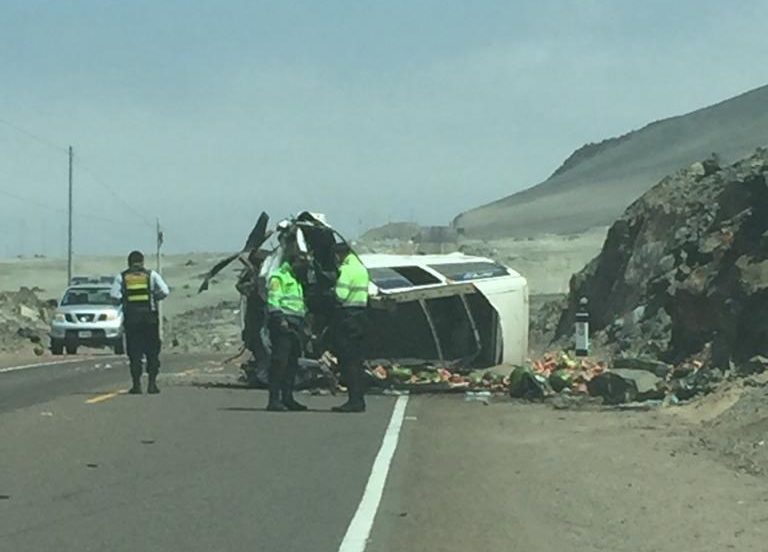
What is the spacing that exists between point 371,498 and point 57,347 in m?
31.0

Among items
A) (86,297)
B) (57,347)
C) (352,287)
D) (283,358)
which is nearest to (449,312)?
(352,287)

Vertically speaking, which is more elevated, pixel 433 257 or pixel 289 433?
pixel 433 257

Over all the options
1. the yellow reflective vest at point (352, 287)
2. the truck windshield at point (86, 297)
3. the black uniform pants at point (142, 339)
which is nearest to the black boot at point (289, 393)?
the yellow reflective vest at point (352, 287)

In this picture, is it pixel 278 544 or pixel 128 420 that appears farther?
pixel 128 420

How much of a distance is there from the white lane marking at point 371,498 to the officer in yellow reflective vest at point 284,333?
212cm

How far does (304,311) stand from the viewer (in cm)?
1948

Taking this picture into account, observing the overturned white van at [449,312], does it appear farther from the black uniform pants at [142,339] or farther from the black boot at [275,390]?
the black boot at [275,390]

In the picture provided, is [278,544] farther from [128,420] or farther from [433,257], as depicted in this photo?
[433,257]

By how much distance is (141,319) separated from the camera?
2091 centimetres

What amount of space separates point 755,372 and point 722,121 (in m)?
153

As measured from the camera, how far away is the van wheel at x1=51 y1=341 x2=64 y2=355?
40.9 metres

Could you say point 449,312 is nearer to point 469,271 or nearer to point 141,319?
point 469,271

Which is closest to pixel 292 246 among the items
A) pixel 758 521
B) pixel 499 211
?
pixel 758 521

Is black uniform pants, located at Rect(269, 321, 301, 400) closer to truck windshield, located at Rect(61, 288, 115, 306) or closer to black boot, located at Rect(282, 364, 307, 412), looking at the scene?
black boot, located at Rect(282, 364, 307, 412)
